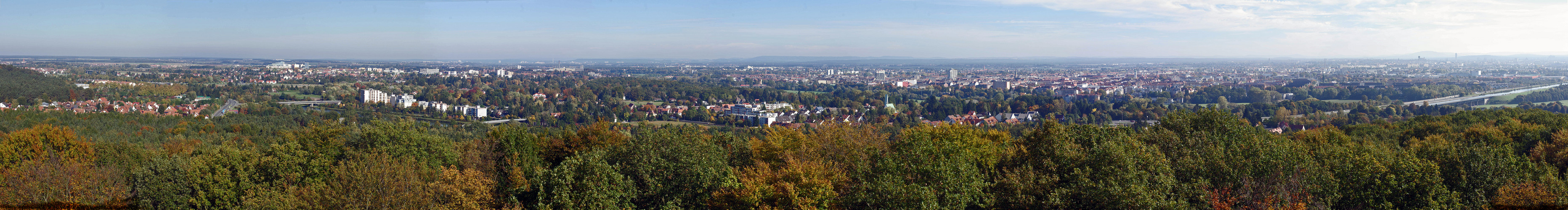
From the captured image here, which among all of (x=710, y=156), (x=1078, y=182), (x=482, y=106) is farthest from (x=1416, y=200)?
(x=482, y=106)

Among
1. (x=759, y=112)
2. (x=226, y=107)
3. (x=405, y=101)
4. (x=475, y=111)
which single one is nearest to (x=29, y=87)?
(x=226, y=107)

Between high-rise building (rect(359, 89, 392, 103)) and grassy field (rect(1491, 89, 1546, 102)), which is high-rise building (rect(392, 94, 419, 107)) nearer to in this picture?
high-rise building (rect(359, 89, 392, 103))

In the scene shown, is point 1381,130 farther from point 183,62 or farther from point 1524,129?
point 183,62

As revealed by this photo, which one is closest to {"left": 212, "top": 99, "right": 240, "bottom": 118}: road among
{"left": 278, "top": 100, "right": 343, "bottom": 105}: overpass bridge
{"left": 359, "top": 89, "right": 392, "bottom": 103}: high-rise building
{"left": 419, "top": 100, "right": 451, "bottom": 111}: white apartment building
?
{"left": 278, "top": 100, "right": 343, "bottom": 105}: overpass bridge

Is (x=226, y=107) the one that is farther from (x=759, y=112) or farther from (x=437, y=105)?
Result: (x=759, y=112)

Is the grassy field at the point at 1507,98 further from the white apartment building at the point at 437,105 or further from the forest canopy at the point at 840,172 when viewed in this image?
the white apartment building at the point at 437,105

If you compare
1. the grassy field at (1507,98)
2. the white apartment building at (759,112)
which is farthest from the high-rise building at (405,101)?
the grassy field at (1507,98)
